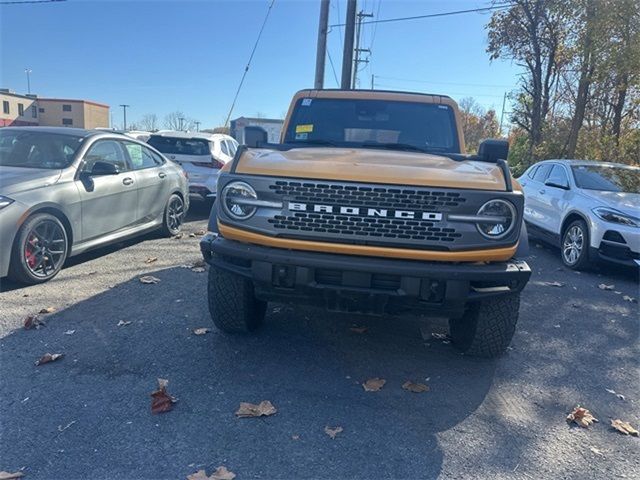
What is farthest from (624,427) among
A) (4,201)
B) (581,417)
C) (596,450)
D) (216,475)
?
(4,201)

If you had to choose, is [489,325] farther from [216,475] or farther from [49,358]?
Result: [49,358]

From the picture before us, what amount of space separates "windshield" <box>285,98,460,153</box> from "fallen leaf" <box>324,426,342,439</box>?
2.50m

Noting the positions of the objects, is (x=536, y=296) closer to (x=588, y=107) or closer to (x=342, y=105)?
(x=342, y=105)

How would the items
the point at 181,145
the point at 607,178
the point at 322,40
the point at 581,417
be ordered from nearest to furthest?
the point at 581,417 < the point at 607,178 < the point at 181,145 < the point at 322,40

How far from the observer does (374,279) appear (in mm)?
3082

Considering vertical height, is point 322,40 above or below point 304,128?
above

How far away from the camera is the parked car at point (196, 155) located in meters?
9.86

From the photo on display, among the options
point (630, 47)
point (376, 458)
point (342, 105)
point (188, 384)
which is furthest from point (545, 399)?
point (630, 47)

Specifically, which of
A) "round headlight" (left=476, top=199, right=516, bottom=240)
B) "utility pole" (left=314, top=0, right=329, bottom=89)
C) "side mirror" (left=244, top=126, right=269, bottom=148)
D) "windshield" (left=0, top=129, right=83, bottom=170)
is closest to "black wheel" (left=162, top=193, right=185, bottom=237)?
"windshield" (left=0, top=129, right=83, bottom=170)

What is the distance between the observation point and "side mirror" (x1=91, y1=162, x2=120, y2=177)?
570cm

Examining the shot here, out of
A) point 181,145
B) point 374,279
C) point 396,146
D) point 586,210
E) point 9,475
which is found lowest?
point 9,475

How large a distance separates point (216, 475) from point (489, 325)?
2152mm

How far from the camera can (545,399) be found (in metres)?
3.40

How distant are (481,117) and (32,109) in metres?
65.0
